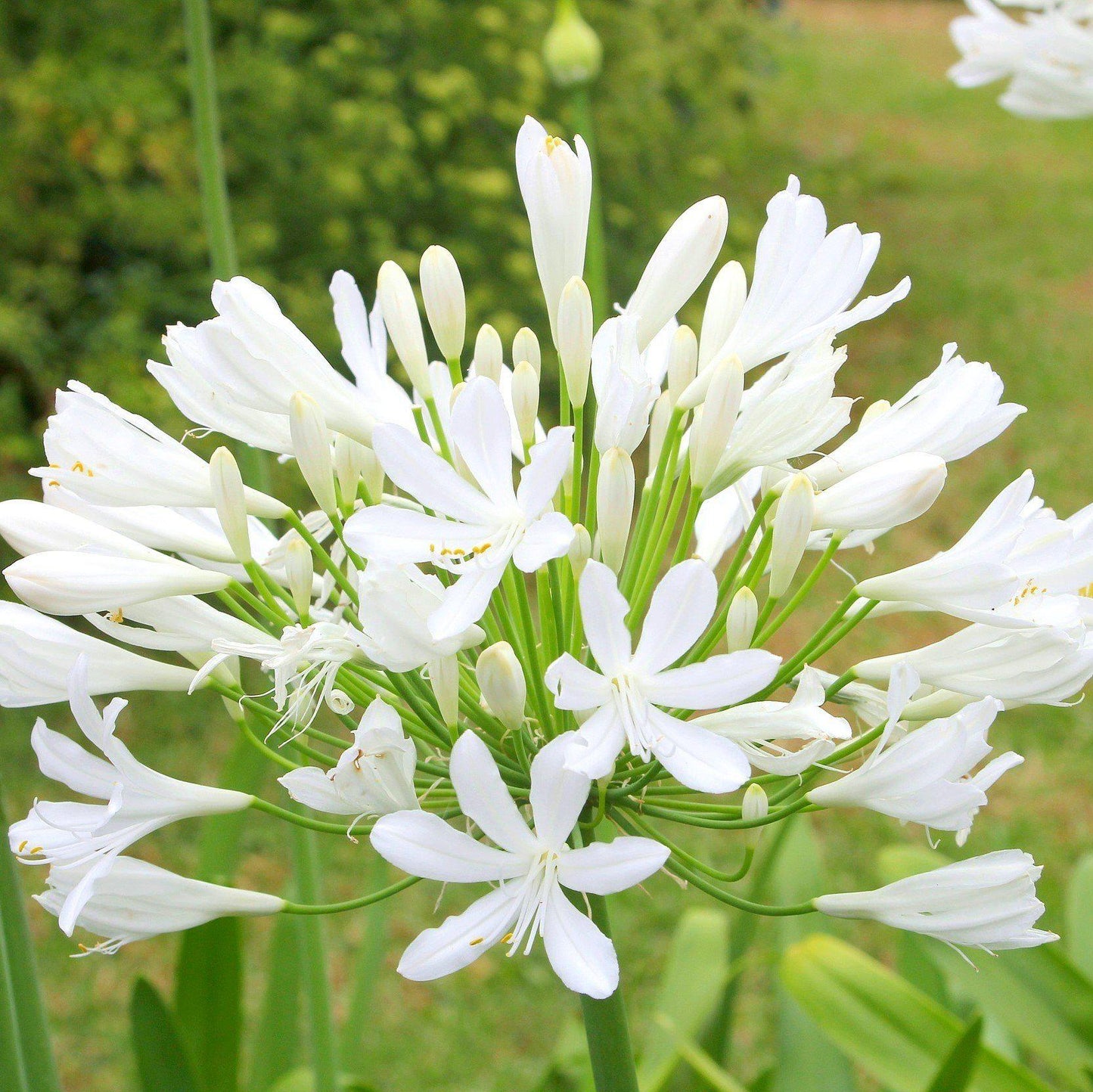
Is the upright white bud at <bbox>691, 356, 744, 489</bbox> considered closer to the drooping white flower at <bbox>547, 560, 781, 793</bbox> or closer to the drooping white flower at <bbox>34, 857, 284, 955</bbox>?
the drooping white flower at <bbox>547, 560, 781, 793</bbox>

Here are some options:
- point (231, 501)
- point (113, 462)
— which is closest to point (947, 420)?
point (231, 501)

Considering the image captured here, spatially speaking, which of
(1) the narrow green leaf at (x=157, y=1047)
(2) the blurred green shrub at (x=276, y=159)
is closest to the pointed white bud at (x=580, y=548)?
(1) the narrow green leaf at (x=157, y=1047)

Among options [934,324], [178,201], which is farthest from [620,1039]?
[934,324]

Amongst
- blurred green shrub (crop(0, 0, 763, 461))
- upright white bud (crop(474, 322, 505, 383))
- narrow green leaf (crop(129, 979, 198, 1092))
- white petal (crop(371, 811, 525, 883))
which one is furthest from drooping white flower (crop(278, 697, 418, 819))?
blurred green shrub (crop(0, 0, 763, 461))

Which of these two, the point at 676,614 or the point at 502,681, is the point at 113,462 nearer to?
the point at 502,681

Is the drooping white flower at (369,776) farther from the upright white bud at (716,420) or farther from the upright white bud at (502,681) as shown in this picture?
the upright white bud at (716,420)
